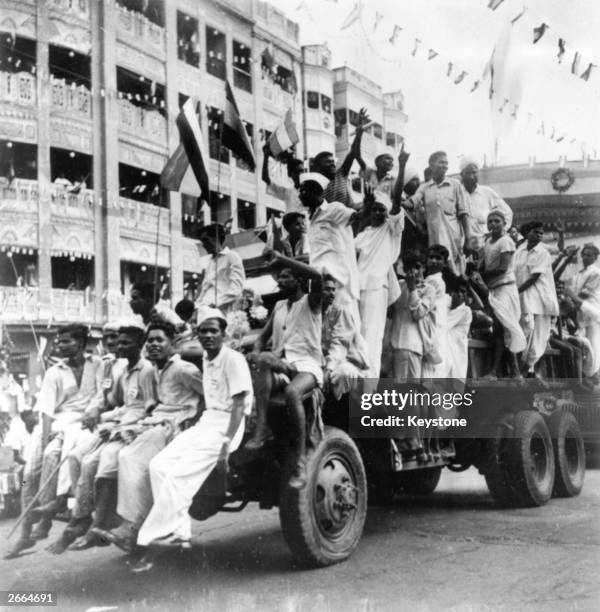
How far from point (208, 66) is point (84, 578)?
13644mm

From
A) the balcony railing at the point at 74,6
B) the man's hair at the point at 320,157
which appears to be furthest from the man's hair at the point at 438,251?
the balcony railing at the point at 74,6

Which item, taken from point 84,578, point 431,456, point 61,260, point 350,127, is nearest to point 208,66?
point 350,127

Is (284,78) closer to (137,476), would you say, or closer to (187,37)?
(187,37)

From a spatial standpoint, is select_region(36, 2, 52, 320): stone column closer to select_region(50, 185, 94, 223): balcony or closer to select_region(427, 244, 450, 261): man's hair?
select_region(50, 185, 94, 223): balcony

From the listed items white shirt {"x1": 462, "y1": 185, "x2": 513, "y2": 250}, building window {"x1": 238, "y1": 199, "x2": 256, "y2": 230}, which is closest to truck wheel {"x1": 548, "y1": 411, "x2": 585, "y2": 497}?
white shirt {"x1": 462, "y1": 185, "x2": 513, "y2": 250}

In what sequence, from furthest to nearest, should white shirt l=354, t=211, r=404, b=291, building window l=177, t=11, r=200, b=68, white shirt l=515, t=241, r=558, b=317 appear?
building window l=177, t=11, r=200, b=68 < white shirt l=515, t=241, r=558, b=317 < white shirt l=354, t=211, r=404, b=291

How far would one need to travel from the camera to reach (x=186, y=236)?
61.9 ft

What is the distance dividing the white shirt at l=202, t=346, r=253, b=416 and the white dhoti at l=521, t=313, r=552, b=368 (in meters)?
3.93

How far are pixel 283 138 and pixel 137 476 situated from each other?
502 cm

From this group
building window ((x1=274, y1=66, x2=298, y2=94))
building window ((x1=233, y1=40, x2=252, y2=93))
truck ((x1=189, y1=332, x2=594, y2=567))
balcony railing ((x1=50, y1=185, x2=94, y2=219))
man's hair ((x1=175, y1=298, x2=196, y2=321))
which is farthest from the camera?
balcony railing ((x1=50, y1=185, x2=94, y2=219))

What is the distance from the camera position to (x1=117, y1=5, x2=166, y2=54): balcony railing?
636 inches

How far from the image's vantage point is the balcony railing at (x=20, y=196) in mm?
15258

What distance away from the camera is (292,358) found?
499cm

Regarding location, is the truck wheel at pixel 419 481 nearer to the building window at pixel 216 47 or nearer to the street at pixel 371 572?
the street at pixel 371 572
